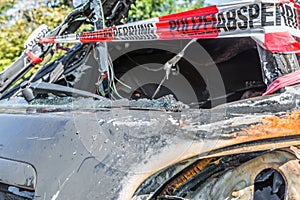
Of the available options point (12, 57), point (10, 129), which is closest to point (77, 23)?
point (10, 129)

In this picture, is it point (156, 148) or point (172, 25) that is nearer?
point (156, 148)

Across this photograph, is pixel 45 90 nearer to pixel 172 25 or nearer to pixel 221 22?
pixel 172 25

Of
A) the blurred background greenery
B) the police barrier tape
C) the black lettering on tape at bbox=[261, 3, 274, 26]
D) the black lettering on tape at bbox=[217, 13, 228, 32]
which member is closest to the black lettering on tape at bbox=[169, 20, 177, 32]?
the police barrier tape

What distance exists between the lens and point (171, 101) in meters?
1.55

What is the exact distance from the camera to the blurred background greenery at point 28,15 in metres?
7.68

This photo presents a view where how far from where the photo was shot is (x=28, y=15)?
338 inches

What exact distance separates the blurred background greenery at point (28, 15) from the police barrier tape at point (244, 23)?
18.6ft

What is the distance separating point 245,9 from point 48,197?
0.92m

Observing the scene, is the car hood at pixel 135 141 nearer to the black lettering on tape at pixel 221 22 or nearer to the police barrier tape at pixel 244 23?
the police barrier tape at pixel 244 23

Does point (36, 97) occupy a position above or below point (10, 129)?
above

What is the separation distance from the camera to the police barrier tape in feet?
4.65

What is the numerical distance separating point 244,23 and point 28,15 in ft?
25.4

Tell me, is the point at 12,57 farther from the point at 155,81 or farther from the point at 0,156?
the point at 0,156

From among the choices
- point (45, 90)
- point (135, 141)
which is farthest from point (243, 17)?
point (45, 90)
